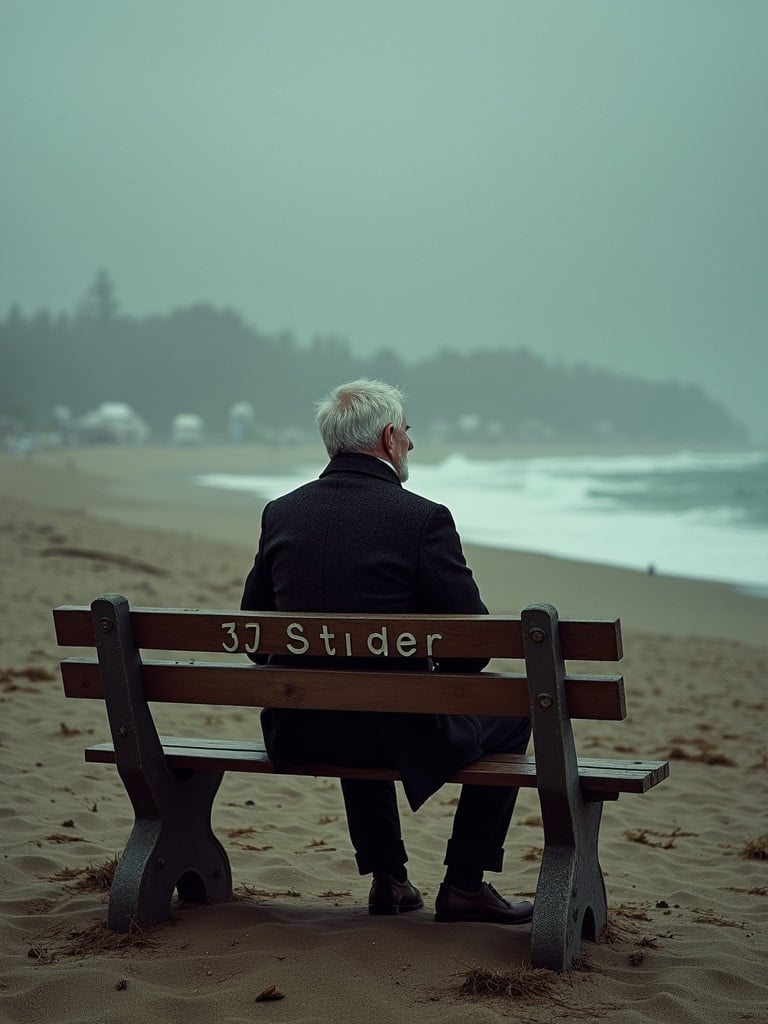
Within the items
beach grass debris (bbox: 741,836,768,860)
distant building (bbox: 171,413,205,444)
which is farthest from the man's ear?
distant building (bbox: 171,413,205,444)

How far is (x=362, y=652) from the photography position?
3006 mm

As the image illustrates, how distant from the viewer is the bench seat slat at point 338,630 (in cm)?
284

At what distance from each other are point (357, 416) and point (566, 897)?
1.40m

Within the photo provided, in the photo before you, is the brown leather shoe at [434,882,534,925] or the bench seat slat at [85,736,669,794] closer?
the bench seat slat at [85,736,669,794]

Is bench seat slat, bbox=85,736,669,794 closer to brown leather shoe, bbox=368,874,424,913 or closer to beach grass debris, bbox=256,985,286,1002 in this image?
brown leather shoe, bbox=368,874,424,913

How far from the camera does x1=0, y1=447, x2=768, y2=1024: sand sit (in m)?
2.86

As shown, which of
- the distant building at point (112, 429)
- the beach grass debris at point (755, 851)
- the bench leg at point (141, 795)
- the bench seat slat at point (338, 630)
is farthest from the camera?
the distant building at point (112, 429)

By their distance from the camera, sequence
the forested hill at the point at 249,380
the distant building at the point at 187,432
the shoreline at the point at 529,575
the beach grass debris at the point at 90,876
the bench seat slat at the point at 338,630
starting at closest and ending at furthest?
the bench seat slat at the point at 338,630 < the beach grass debris at the point at 90,876 < the shoreline at the point at 529,575 < the distant building at the point at 187,432 < the forested hill at the point at 249,380

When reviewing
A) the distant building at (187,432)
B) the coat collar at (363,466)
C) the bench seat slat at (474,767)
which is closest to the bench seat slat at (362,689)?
the bench seat slat at (474,767)

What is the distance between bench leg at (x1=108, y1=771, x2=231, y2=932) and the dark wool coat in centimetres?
40

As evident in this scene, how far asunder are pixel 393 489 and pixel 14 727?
3383 mm

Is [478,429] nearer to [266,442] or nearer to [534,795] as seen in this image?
[266,442]

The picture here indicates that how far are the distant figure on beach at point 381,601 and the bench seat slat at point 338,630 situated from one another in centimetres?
17

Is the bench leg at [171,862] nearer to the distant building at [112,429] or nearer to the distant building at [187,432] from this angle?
the distant building at [112,429]
